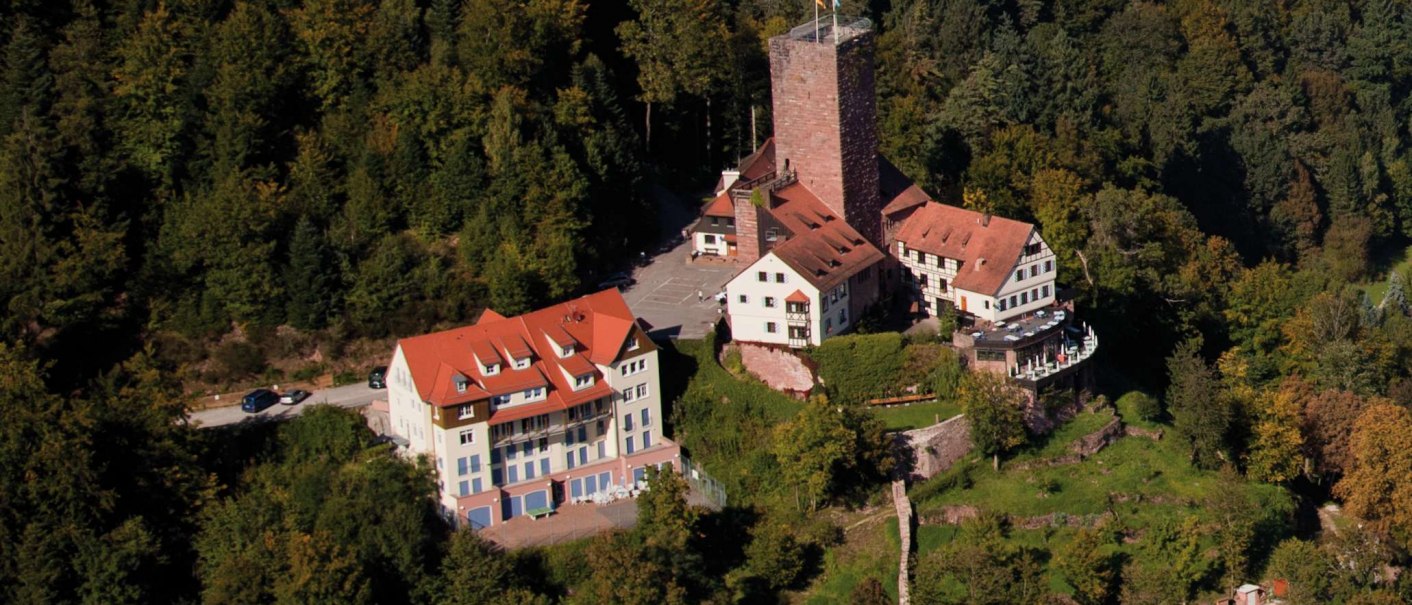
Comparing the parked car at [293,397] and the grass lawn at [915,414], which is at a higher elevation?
the parked car at [293,397]

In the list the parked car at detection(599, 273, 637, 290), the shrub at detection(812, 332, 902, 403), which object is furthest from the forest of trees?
the shrub at detection(812, 332, 902, 403)

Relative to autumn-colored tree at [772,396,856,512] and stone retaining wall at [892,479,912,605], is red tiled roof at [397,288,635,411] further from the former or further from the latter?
stone retaining wall at [892,479,912,605]

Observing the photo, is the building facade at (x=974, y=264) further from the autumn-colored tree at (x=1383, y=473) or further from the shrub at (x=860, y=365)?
the autumn-colored tree at (x=1383, y=473)

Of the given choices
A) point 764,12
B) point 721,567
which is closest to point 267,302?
point 721,567

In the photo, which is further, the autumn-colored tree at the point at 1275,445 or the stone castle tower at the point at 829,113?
the stone castle tower at the point at 829,113

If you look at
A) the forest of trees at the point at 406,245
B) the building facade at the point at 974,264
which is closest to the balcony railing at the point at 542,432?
the forest of trees at the point at 406,245

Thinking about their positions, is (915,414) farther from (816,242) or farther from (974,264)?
(816,242)

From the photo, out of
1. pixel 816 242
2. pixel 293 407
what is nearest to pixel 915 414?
pixel 816 242
